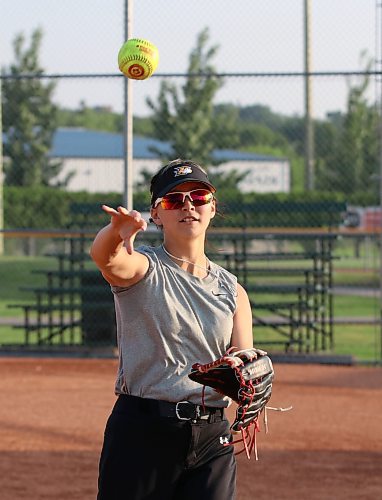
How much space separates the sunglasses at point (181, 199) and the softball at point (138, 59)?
4.38 m

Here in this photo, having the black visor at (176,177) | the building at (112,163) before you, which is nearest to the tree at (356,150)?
the building at (112,163)

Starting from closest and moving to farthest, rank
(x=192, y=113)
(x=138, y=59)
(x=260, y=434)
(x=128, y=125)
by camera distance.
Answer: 1. (x=138, y=59)
2. (x=260, y=434)
3. (x=128, y=125)
4. (x=192, y=113)

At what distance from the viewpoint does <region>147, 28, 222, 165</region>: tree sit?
91.7 ft

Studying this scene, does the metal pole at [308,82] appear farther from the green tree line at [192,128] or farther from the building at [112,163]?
the building at [112,163]

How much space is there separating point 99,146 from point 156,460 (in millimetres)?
48323

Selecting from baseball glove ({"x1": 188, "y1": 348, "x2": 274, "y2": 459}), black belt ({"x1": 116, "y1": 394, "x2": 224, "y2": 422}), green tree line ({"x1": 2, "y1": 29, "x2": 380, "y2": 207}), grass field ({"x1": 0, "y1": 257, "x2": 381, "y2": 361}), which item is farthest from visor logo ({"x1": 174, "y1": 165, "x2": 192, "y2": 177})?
green tree line ({"x1": 2, "y1": 29, "x2": 380, "y2": 207})

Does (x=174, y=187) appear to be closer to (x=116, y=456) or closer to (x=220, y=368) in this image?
(x=220, y=368)

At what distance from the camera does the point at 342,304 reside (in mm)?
21719

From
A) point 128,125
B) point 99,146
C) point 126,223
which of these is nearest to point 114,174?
point 99,146

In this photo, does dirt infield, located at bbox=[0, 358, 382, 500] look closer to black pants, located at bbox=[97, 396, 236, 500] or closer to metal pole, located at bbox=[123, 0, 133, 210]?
metal pole, located at bbox=[123, 0, 133, 210]

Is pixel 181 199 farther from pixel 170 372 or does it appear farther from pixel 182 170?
pixel 170 372

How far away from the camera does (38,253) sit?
108 ft

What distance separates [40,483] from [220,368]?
138 inches

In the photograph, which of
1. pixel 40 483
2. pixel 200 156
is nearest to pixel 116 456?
pixel 40 483
